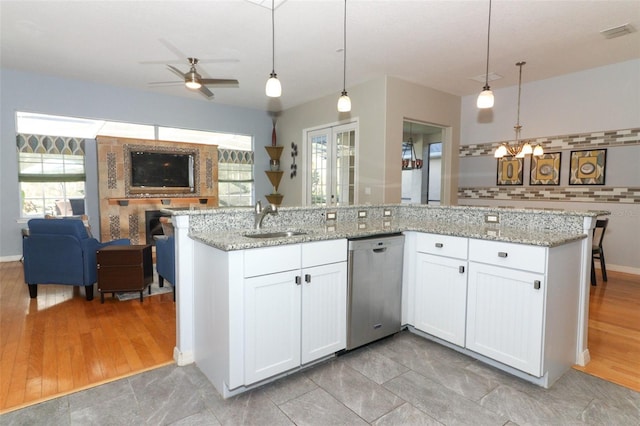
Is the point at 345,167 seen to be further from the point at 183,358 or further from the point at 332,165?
the point at 183,358

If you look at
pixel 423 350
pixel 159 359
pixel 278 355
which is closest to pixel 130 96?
pixel 159 359

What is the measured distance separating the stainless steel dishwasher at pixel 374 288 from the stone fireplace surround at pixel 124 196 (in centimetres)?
510

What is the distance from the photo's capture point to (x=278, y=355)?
2.17 metres

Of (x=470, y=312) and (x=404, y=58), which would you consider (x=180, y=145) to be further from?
(x=470, y=312)

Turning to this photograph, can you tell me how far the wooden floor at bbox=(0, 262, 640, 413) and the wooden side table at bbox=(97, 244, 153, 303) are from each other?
0.19 metres

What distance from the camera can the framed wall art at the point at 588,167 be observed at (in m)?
4.87

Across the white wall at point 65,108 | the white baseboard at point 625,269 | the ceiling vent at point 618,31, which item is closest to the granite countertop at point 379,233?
the ceiling vent at point 618,31

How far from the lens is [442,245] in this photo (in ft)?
8.59

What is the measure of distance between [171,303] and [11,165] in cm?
392

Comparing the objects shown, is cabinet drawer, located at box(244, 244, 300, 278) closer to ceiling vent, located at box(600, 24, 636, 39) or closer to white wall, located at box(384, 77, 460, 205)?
white wall, located at box(384, 77, 460, 205)

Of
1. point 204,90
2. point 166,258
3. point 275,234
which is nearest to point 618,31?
point 275,234

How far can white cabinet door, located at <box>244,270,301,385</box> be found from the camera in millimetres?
2031

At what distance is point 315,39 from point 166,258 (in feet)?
9.90

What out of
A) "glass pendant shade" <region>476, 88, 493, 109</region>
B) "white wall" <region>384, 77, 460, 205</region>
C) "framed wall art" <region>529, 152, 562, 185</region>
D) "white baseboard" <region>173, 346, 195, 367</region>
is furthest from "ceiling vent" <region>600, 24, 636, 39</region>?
"white baseboard" <region>173, 346, 195, 367</region>
